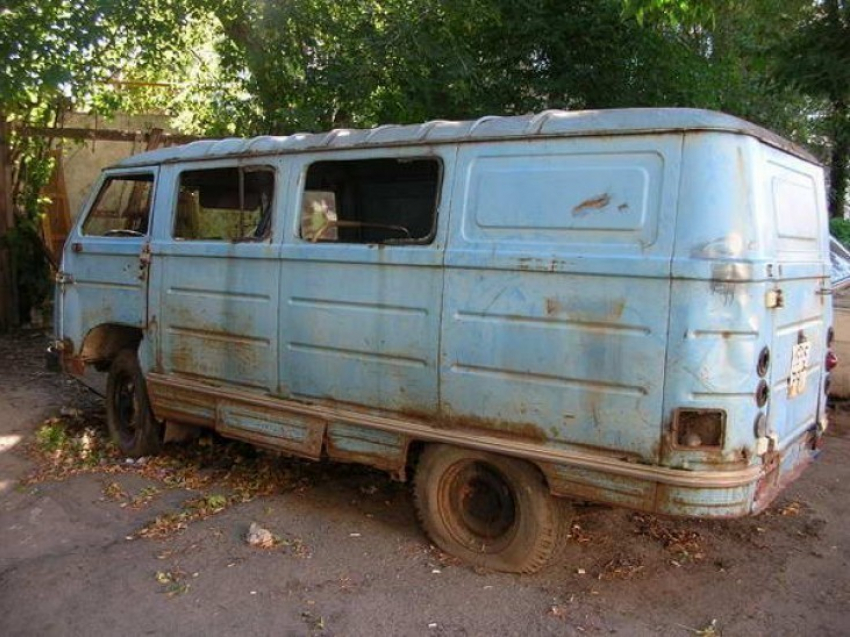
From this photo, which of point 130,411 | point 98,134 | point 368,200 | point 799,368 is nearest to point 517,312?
point 799,368

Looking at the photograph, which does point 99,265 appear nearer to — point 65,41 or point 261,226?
point 261,226

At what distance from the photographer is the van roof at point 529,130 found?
3.41 m

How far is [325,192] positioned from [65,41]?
181 inches

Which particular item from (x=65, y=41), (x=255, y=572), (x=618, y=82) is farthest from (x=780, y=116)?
(x=255, y=572)

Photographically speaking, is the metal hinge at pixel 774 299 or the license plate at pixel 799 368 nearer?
the metal hinge at pixel 774 299

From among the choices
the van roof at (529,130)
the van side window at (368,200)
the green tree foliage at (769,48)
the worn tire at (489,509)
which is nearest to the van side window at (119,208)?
the van roof at (529,130)

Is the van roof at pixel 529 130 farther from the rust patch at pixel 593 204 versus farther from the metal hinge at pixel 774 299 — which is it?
the metal hinge at pixel 774 299

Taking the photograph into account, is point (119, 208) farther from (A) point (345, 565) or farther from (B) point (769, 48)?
(B) point (769, 48)

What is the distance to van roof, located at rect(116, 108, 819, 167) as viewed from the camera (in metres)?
3.41

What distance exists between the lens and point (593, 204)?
3594 mm

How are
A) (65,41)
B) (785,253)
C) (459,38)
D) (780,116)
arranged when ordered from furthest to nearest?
(780,116) < (459,38) < (65,41) < (785,253)

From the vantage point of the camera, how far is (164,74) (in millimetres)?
10578

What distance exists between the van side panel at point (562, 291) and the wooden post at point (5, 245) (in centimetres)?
873

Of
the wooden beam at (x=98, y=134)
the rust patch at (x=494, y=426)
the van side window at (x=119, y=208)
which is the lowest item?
the rust patch at (x=494, y=426)
